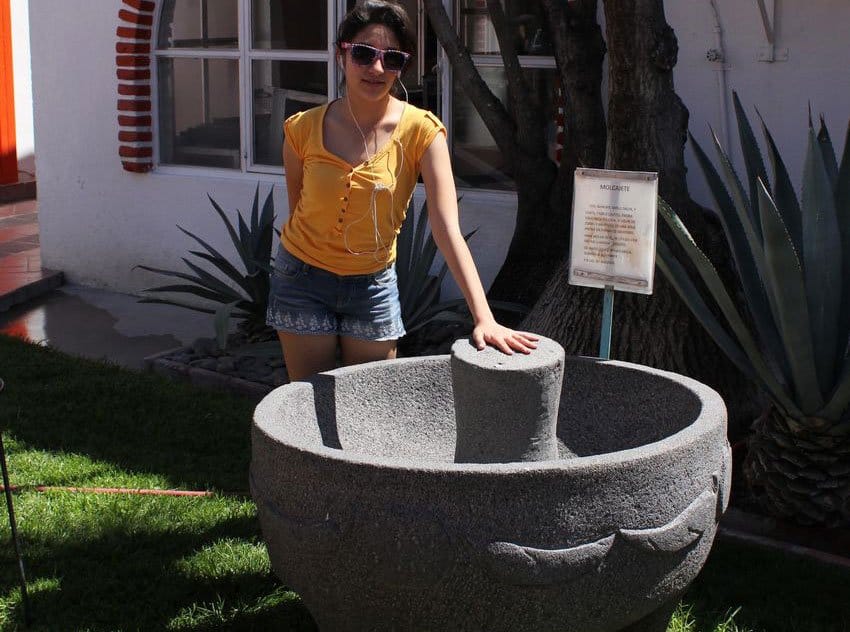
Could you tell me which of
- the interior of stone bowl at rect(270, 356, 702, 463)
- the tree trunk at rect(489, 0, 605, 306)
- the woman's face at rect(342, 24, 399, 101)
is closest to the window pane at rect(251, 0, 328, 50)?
the tree trunk at rect(489, 0, 605, 306)

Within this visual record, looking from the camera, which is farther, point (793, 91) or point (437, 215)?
point (793, 91)

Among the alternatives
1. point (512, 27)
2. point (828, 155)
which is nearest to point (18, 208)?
point (512, 27)

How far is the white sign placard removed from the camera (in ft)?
11.5

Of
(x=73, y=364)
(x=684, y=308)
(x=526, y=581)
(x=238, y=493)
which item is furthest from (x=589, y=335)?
(x=73, y=364)

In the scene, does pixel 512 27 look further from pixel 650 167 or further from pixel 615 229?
pixel 615 229

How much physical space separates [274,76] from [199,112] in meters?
0.74

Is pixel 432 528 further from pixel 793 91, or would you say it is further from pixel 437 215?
→ pixel 793 91

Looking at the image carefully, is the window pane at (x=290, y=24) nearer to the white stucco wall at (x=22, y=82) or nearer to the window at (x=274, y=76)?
the window at (x=274, y=76)

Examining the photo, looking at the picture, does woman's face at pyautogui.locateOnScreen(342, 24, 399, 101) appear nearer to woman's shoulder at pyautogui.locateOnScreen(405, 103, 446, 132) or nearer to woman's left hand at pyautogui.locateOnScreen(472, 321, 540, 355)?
woman's shoulder at pyautogui.locateOnScreen(405, 103, 446, 132)

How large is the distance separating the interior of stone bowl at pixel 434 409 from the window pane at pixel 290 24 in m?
4.35

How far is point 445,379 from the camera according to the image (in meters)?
3.52

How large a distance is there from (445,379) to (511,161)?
2.99 m

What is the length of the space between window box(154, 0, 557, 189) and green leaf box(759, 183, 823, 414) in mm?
2813

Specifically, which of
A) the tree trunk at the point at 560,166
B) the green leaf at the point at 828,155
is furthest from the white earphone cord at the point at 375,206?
the tree trunk at the point at 560,166
